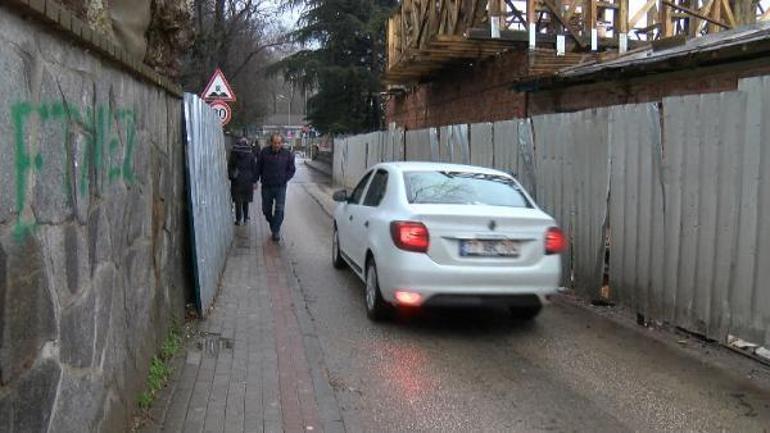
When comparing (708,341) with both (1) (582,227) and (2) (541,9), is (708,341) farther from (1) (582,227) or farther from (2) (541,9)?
(2) (541,9)

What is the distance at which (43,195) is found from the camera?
102 inches

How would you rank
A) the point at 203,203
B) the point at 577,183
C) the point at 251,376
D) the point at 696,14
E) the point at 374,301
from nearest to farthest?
the point at 251,376
the point at 374,301
the point at 203,203
the point at 577,183
the point at 696,14

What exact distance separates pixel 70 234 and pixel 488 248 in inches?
163

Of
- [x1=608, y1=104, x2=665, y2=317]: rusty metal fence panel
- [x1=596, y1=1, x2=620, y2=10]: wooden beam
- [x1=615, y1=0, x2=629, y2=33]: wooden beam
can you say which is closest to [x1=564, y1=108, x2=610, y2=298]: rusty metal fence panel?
[x1=608, y1=104, x2=665, y2=317]: rusty metal fence panel

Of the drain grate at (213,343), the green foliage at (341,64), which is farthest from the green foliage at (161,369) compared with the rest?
the green foliage at (341,64)

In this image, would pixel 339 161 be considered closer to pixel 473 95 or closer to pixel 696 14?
pixel 473 95

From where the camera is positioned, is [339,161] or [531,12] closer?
[531,12]

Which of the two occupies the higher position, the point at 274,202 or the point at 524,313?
the point at 274,202

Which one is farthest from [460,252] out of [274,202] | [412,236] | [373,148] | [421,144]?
[373,148]

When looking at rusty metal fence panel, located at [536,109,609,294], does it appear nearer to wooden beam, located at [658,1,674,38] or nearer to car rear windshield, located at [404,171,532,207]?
car rear windshield, located at [404,171,532,207]

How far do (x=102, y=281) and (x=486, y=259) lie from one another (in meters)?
3.68

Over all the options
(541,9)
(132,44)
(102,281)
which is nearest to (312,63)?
(541,9)

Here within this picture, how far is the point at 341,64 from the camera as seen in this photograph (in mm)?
40500

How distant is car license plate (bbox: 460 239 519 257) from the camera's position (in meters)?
6.45
